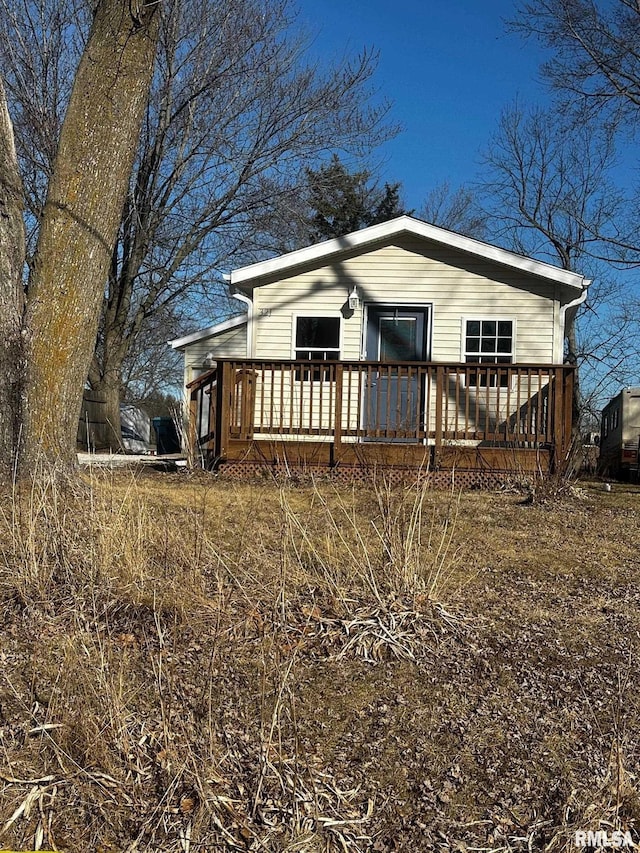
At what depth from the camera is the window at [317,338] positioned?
426 inches

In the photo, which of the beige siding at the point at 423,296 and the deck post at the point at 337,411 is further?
the beige siding at the point at 423,296

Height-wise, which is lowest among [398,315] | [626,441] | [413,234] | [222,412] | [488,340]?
[626,441]

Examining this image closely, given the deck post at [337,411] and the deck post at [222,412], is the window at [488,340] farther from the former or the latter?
the deck post at [222,412]

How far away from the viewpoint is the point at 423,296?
1066 cm

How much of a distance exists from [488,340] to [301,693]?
869cm

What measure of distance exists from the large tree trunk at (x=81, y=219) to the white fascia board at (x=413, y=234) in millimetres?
4014

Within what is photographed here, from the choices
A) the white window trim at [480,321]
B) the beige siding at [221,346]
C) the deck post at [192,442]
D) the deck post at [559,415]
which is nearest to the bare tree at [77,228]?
the deck post at [192,442]

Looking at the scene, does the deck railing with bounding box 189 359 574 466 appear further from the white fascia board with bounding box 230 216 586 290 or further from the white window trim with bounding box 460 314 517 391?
the white fascia board with bounding box 230 216 586 290

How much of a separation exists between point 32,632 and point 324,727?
4.79 feet

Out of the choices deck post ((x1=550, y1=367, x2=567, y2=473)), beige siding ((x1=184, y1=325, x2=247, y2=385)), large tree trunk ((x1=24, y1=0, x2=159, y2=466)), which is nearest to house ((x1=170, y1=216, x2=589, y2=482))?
deck post ((x1=550, y1=367, x2=567, y2=473))

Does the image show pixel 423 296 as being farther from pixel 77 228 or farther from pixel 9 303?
pixel 9 303

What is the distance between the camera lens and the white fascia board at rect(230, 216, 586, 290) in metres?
10.1

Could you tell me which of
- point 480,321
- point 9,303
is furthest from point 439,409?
point 9,303

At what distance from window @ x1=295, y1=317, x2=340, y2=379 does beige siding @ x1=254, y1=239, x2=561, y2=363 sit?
0.10m
